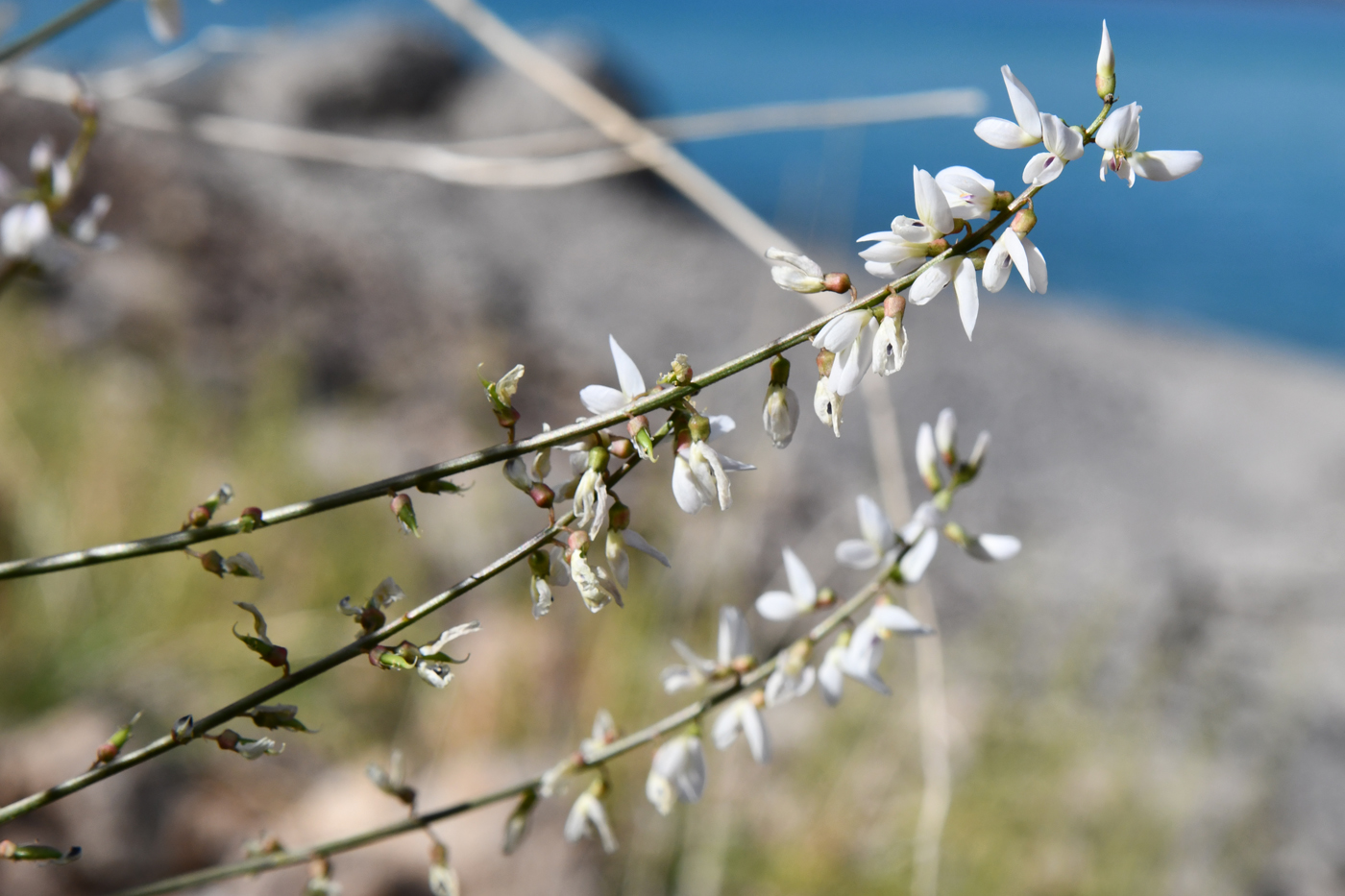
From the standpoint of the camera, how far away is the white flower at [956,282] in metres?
0.20

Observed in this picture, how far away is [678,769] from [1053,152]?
22 centimetres

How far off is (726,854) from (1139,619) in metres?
0.96

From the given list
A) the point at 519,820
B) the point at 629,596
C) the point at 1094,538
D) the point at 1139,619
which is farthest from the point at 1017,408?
the point at 519,820

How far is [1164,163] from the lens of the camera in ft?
0.65

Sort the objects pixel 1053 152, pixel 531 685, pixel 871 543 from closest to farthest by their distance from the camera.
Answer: pixel 1053 152 → pixel 871 543 → pixel 531 685

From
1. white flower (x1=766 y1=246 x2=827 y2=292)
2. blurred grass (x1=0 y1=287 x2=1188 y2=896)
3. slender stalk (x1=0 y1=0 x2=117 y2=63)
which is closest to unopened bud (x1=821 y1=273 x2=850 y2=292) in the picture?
white flower (x1=766 y1=246 x2=827 y2=292)

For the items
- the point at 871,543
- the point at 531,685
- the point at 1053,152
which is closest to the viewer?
the point at 1053,152

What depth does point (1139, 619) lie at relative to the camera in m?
1.58

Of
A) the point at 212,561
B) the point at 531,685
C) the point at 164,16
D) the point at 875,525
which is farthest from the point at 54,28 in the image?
the point at 531,685

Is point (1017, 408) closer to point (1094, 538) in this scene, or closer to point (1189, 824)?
point (1094, 538)

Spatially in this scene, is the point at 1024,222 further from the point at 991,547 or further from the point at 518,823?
the point at 518,823

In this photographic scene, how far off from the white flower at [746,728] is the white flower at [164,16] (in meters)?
0.35

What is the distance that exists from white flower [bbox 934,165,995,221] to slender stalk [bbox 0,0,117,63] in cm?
31

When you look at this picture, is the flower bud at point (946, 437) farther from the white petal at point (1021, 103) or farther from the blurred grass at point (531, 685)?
the blurred grass at point (531, 685)
